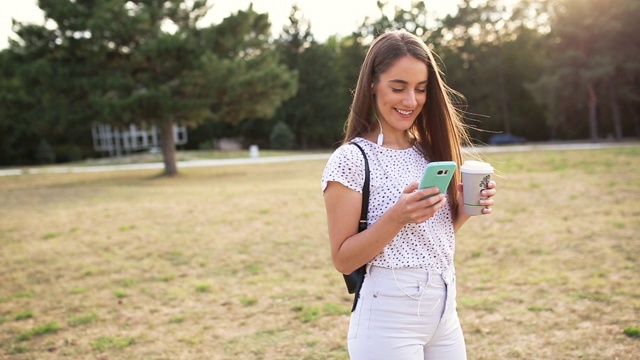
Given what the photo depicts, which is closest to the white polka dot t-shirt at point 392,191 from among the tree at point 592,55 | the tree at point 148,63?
the tree at point 148,63

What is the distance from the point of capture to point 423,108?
76.2 inches

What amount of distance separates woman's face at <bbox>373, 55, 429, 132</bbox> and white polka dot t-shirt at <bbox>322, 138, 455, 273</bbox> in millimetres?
105

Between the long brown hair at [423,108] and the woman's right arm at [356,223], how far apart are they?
270 mm

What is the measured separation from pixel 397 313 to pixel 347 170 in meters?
0.48

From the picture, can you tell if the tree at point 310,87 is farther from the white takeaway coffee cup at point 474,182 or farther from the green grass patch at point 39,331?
the white takeaway coffee cup at point 474,182

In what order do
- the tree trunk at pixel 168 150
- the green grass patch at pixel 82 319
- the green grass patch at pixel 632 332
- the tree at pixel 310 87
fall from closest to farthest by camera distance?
the green grass patch at pixel 632 332 → the green grass patch at pixel 82 319 → the tree trunk at pixel 168 150 → the tree at pixel 310 87

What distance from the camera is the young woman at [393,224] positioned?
5.40ft

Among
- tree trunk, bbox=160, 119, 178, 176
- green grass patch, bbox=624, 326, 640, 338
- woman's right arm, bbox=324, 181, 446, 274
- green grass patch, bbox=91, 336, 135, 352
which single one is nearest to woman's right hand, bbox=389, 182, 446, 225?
woman's right arm, bbox=324, 181, 446, 274

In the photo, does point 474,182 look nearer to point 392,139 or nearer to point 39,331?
point 392,139

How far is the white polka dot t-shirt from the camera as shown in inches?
65.2

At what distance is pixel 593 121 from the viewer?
98.7 feet

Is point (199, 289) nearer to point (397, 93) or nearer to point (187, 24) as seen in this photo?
point (397, 93)

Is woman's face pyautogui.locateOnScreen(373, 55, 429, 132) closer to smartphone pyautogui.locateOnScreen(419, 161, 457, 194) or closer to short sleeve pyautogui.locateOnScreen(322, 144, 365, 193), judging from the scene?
short sleeve pyautogui.locateOnScreen(322, 144, 365, 193)

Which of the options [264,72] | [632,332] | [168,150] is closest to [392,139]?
[632,332]
